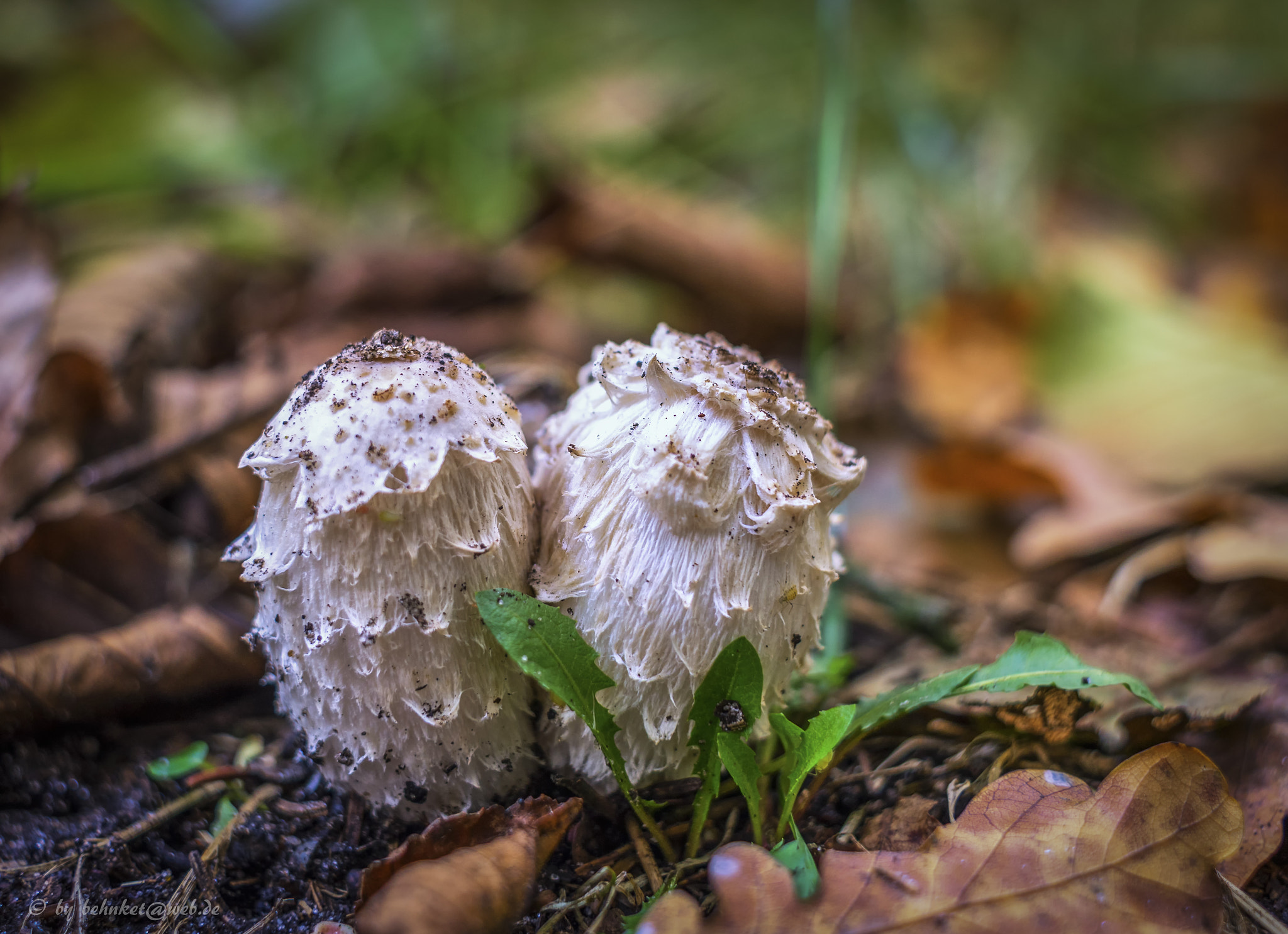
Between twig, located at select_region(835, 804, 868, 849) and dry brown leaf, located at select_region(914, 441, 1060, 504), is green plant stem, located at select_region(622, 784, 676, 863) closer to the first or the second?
twig, located at select_region(835, 804, 868, 849)

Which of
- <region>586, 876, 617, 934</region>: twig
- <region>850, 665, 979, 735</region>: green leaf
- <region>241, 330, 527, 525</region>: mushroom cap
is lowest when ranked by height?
<region>586, 876, 617, 934</region>: twig

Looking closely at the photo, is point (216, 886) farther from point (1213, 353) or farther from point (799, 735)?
point (1213, 353)

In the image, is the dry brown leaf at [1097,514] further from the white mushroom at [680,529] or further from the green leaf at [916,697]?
the white mushroom at [680,529]

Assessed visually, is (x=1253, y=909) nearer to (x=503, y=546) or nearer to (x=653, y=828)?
(x=653, y=828)

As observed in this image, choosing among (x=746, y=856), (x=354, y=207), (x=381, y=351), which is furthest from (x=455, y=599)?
(x=354, y=207)

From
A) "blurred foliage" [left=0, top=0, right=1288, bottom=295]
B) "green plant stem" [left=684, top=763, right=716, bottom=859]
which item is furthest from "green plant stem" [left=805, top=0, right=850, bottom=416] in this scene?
"green plant stem" [left=684, top=763, right=716, bottom=859]

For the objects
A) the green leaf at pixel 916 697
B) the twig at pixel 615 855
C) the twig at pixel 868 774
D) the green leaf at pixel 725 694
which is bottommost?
the twig at pixel 868 774

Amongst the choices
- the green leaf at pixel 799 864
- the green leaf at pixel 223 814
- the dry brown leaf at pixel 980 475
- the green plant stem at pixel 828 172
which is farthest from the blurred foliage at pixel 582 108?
the green leaf at pixel 799 864
